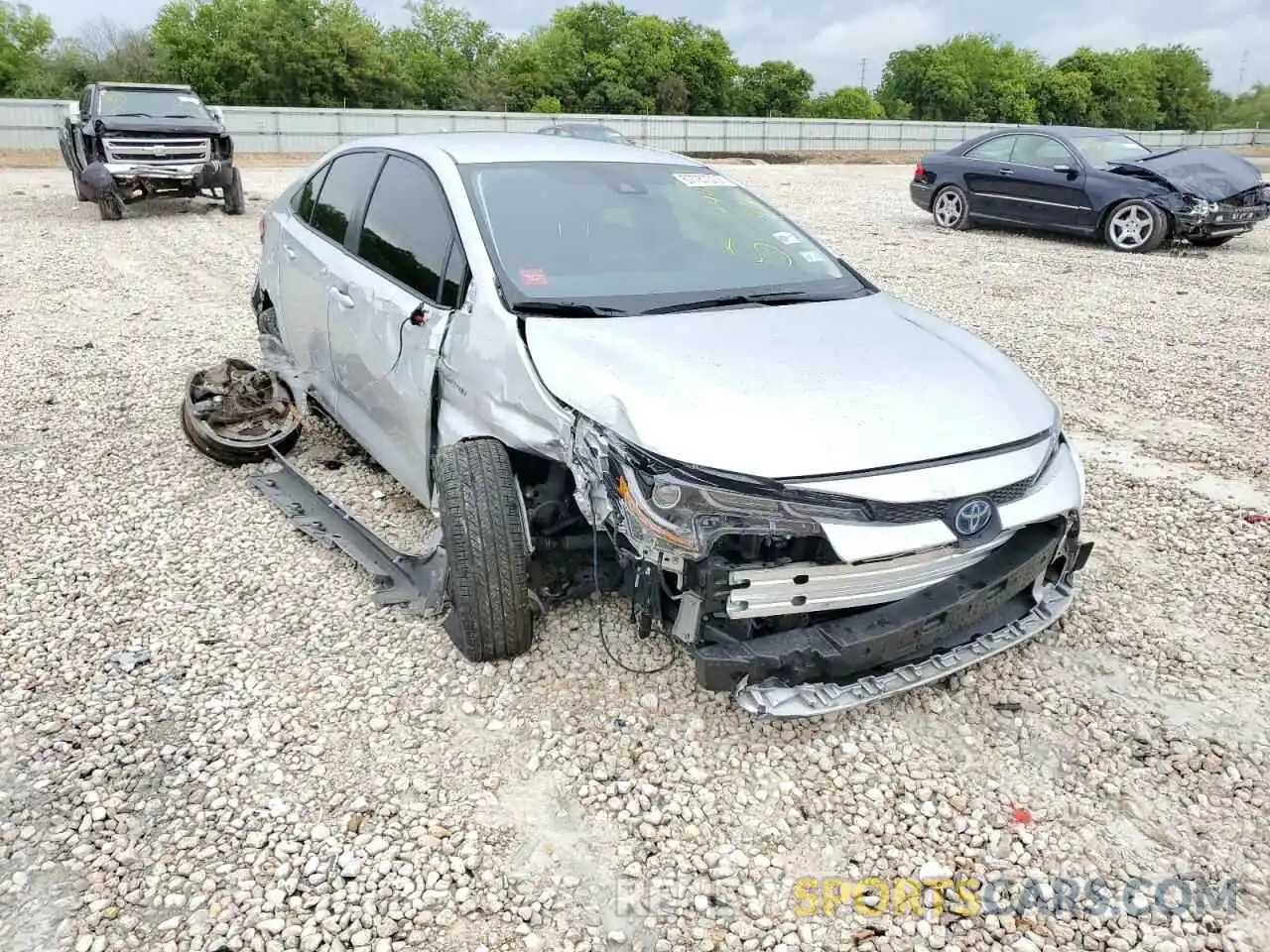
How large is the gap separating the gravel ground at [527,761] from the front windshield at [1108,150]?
793 centimetres

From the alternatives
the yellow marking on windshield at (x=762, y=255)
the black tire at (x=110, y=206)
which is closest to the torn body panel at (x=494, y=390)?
the yellow marking on windshield at (x=762, y=255)

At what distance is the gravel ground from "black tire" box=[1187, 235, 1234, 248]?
25.0 ft

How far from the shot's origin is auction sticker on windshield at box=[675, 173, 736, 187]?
433 cm

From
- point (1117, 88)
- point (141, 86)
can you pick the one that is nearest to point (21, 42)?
point (141, 86)

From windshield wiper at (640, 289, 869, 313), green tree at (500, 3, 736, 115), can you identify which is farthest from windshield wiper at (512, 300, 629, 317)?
green tree at (500, 3, 736, 115)

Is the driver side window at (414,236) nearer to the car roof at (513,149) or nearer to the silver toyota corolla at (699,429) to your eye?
the silver toyota corolla at (699,429)

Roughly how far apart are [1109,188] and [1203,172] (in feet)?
3.45

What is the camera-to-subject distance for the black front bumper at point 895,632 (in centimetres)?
274

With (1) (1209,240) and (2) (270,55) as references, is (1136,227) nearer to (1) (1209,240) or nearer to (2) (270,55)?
(1) (1209,240)

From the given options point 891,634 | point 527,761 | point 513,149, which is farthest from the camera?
point 513,149

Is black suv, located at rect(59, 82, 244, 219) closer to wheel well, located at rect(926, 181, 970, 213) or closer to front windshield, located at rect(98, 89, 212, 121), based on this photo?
front windshield, located at rect(98, 89, 212, 121)

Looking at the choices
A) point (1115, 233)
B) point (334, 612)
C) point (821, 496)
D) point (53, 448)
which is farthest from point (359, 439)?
point (1115, 233)

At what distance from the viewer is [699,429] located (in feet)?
9.00

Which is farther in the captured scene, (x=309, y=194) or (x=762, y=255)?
(x=309, y=194)
